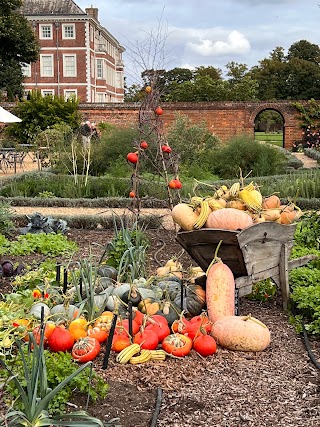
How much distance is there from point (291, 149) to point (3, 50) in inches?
695

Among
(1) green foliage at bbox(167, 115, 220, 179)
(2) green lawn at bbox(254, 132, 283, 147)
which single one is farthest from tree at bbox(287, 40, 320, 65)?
(1) green foliage at bbox(167, 115, 220, 179)

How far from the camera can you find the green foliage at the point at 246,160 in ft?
46.9

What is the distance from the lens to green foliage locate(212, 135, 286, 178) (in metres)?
14.3

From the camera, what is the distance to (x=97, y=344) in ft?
11.6

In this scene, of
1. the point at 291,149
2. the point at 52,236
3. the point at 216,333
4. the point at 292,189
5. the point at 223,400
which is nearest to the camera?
the point at 223,400

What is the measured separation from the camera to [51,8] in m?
50.0

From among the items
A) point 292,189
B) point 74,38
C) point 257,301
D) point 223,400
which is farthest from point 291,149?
point 74,38

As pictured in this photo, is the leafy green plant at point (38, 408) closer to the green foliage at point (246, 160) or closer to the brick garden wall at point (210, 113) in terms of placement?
the green foliage at point (246, 160)

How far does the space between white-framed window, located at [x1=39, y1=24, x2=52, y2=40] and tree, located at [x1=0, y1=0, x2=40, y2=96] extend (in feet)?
43.7

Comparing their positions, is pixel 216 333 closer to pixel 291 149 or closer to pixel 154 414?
pixel 154 414

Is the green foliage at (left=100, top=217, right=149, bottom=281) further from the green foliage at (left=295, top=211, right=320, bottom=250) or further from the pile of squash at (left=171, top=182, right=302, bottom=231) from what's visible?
the green foliage at (left=295, top=211, right=320, bottom=250)

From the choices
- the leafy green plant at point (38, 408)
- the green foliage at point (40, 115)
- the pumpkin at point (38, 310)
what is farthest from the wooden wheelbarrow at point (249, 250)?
the green foliage at point (40, 115)

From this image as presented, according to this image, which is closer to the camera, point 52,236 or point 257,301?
point 257,301

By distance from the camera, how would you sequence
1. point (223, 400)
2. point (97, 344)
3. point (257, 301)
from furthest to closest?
point (257, 301) → point (97, 344) → point (223, 400)
